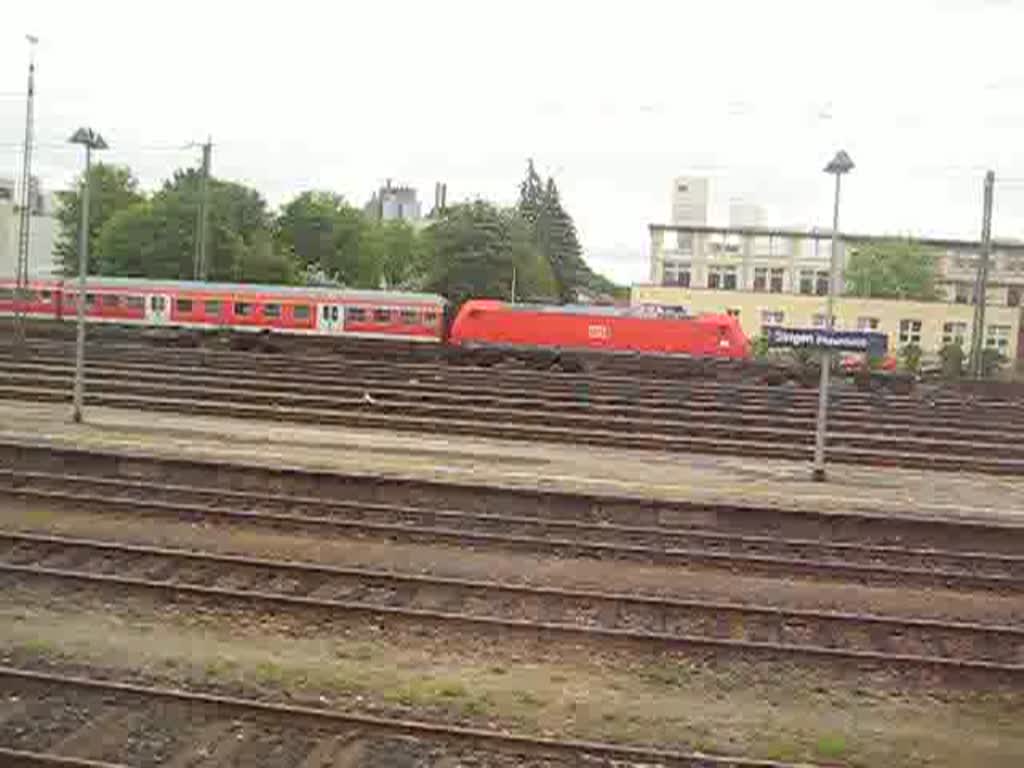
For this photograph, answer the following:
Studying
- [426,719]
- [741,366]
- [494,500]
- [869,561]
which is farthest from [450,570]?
[741,366]

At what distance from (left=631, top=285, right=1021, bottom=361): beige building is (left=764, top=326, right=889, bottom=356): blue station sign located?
52.1 m

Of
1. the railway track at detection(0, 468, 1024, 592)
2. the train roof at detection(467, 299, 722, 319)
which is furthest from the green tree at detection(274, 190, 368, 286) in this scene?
the railway track at detection(0, 468, 1024, 592)

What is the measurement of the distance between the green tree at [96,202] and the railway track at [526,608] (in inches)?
2465

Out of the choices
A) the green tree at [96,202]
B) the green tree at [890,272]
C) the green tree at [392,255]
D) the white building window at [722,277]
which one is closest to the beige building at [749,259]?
the white building window at [722,277]

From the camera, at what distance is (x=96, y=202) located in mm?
71500

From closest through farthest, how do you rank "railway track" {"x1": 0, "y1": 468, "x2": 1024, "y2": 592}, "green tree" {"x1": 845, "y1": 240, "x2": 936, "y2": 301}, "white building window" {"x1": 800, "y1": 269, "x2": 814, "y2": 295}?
1. "railway track" {"x1": 0, "y1": 468, "x2": 1024, "y2": 592}
2. "green tree" {"x1": 845, "y1": 240, "x2": 936, "y2": 301}
3. "white building window" {"x1": 800, "y1": 269, "x2": 814, "y2": 295}

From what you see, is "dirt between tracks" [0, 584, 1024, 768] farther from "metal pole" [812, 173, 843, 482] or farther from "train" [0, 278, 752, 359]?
"train" [0, 278, 752, 359]

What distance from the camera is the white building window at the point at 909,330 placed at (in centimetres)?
7100

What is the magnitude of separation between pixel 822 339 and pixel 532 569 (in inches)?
303

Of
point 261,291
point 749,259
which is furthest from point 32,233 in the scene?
point 261,291

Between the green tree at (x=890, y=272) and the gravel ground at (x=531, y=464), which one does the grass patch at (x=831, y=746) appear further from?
the green tree at (x=890, y=272)

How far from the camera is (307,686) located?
8.04 meters

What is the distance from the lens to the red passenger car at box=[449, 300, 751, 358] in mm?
38281

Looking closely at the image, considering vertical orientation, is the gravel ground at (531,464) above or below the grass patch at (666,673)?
above
